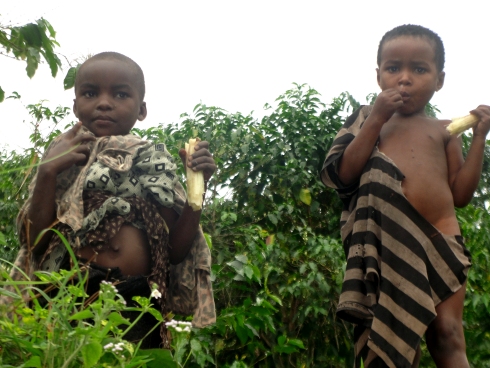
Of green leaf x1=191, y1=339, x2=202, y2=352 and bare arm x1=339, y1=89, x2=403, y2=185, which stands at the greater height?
bare arm x1=339, y1=89, x2=403, y2=185

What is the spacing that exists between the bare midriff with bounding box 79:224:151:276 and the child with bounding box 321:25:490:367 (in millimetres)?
764

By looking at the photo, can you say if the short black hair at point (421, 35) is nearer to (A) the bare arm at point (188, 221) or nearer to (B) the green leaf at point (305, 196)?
(A) the bare arm at point (188, 221)

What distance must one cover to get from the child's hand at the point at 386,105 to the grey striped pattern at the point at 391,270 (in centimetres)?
15

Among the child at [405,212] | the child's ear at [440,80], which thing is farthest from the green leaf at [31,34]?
the child's ear at [440,80]

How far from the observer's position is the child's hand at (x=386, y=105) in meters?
2.66

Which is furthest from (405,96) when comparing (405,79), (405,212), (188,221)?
(188,221)

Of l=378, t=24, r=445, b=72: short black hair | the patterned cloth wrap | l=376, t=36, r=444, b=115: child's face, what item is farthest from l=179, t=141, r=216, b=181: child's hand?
l=378, t=24, r=445, b=72: short black hair

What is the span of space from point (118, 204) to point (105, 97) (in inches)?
16.2

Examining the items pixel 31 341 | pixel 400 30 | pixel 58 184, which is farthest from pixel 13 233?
pixel 31 341

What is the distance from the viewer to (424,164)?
2715mm

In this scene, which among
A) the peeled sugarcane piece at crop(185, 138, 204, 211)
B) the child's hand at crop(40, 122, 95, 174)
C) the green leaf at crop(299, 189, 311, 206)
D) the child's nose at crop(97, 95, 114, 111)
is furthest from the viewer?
the green leaf at crop(299, 189, 311, 206)

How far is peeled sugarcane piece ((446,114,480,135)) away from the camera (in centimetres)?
275

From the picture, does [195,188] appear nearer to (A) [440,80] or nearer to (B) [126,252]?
(B) [126,252]

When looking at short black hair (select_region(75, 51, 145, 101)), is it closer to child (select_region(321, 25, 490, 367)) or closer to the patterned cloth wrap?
the patterned cloth wrap
